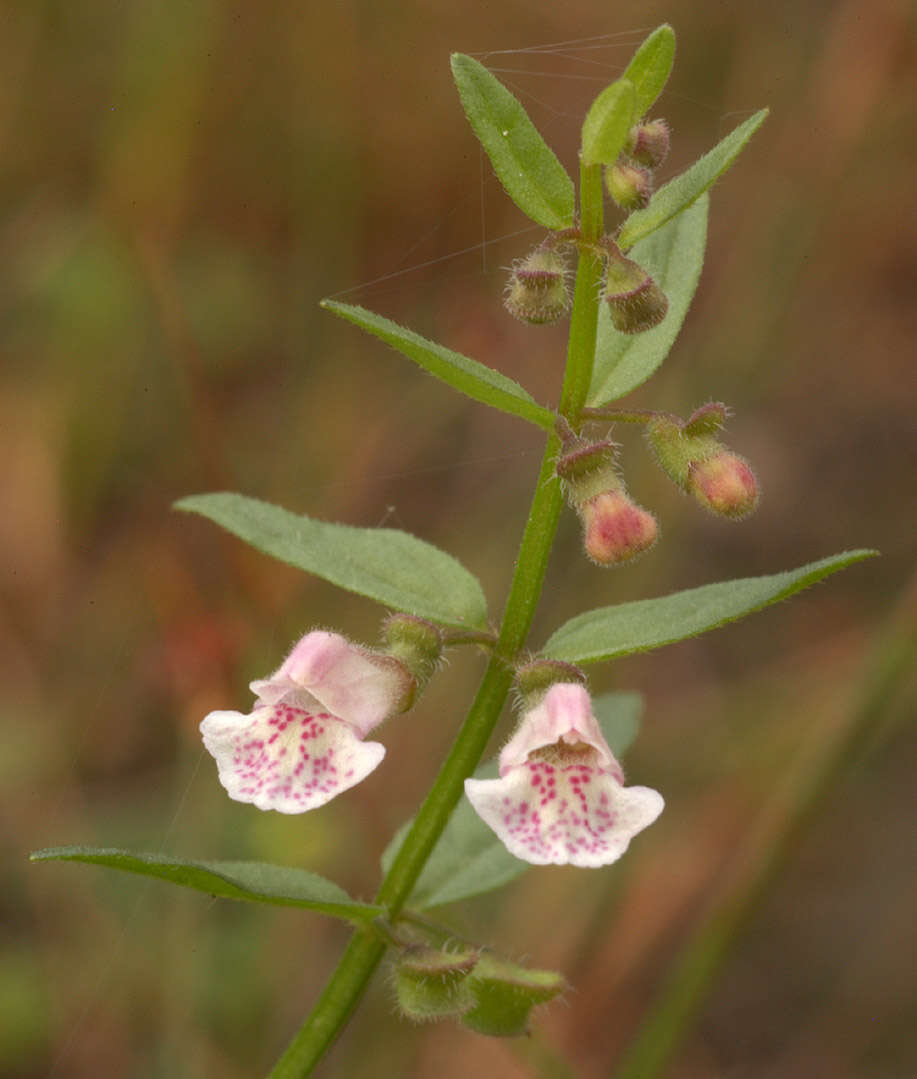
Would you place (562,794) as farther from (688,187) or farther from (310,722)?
(688,187)

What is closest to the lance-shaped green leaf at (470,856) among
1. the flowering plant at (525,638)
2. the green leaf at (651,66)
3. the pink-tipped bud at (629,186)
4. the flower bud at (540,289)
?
the flowering plant at (525,638)

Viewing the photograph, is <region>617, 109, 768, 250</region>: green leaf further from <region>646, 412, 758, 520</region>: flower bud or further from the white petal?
the white petal

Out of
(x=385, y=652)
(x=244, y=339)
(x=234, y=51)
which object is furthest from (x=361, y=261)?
(x=385, y=652)

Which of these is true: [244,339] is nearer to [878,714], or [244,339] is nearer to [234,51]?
[234,51]

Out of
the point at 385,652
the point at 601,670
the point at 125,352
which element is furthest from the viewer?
the point at 125,352

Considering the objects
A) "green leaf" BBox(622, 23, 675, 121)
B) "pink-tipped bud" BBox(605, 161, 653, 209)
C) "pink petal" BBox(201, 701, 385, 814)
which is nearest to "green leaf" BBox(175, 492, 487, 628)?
"pink petal" BBox(201, 701, 385, 814)

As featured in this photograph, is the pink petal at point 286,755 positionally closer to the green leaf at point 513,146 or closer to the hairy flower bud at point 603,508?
the hairy flower bud at point 603,508

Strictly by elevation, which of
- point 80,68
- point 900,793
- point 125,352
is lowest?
point 900,793

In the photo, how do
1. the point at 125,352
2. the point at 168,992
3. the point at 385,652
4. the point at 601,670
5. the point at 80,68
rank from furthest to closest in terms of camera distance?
the point at 80,68 < the point at 125,352 < the point at 601,670 < the point at 168,992 < the point at 385,652

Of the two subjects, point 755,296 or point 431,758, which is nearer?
point 431,758
